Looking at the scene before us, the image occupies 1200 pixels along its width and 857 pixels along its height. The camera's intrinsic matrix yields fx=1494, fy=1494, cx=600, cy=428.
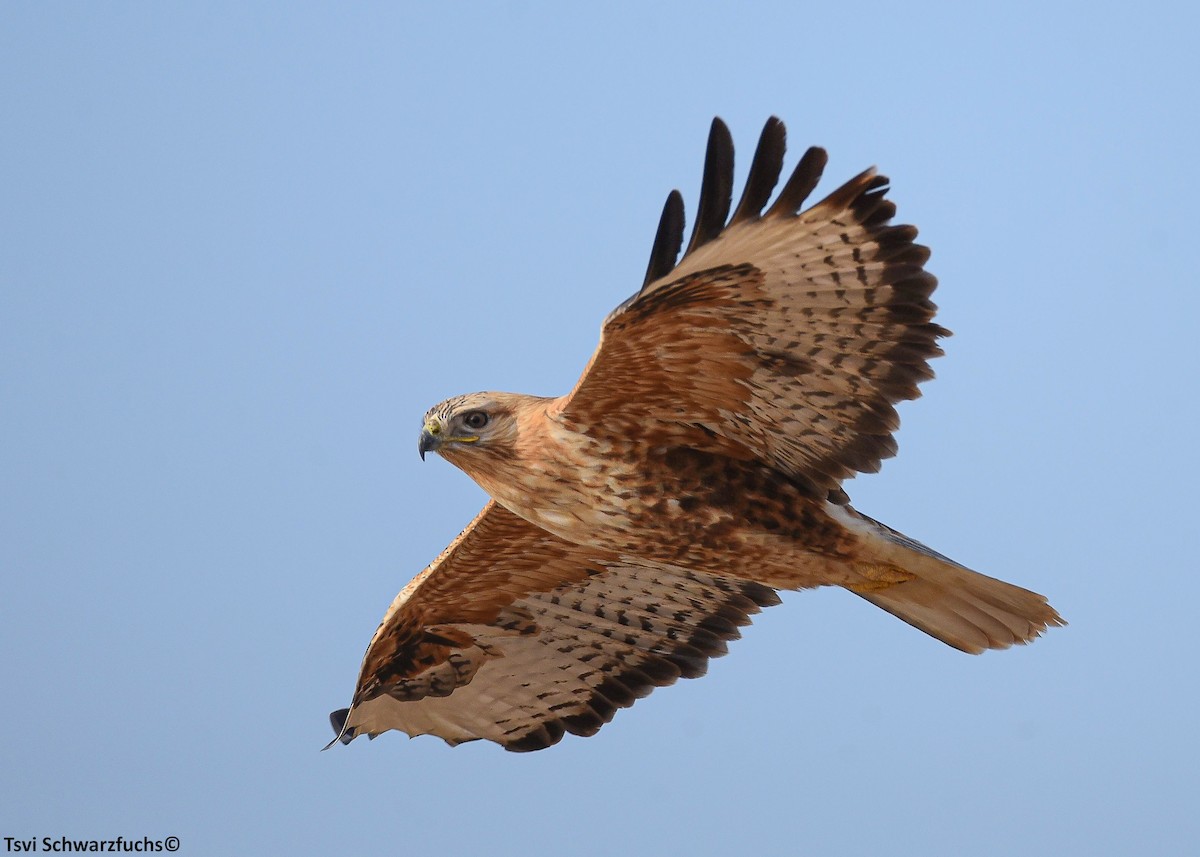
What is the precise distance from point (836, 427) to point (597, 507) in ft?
3.87

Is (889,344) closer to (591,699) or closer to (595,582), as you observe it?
(595,582)

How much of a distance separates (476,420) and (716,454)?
1.16m

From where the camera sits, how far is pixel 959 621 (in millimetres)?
7469

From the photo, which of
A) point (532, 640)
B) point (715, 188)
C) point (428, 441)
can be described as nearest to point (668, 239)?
point (715, 188)

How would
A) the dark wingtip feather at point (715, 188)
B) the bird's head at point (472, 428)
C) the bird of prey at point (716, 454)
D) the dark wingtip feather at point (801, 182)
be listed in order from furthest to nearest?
1. the bird's head at point (472, 428)
2. the bird of prey at point (716, 454)
3. the dark wingtip feather at point (801, 182)
4. the dark wingtip feather at point (715, 188)

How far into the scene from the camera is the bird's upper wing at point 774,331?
612 cm

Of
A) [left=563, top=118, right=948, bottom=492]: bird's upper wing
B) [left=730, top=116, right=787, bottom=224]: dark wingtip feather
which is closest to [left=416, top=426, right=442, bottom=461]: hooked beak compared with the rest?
[left=563, top=118, right=948, bottom=492]: bird's upper wing

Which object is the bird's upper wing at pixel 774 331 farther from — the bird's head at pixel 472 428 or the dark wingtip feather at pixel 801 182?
the bird's head at pixel 472 428

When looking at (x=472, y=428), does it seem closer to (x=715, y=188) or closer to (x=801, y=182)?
(x=715, y=188)

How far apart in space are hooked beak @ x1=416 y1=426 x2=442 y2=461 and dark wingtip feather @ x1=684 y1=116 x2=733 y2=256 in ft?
5.64

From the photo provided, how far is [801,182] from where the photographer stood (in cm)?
609

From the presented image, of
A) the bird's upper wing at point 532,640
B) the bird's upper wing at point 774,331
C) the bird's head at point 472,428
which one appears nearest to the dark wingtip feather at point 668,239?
the bird's upper wing at point 774,331

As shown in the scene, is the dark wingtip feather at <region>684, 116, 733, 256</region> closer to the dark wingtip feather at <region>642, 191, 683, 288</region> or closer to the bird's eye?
the dark wingtip feather at <region>642, 191, 683, 288</region>

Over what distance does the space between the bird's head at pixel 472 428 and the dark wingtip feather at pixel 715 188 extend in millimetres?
1425
